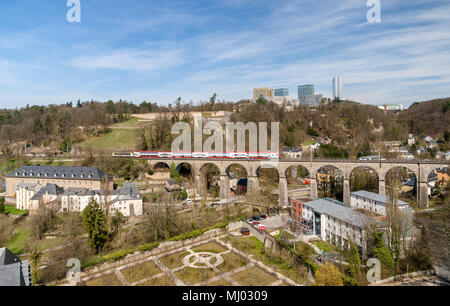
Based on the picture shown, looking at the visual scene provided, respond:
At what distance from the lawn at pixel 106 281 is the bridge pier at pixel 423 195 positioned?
3131 cm

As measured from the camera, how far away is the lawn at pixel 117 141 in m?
59.9

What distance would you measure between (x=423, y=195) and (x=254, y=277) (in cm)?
2481

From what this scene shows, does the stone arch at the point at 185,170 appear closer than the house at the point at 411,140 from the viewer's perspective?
Yes

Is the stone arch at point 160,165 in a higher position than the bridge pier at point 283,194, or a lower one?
higher

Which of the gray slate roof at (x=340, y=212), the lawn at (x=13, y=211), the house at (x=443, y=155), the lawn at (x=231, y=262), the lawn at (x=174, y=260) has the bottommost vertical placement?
the lawn at (x=174, y=260)

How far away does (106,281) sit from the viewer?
16656 millimetres

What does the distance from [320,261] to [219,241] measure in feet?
25.5

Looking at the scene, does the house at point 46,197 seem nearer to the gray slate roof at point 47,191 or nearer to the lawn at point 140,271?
the gray slate roof at point 47,191

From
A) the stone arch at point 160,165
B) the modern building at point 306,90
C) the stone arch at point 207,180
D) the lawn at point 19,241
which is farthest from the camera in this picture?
the modern building at point 306,90

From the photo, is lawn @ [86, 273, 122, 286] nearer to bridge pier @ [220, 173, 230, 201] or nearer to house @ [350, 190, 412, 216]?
house @ [350, 190, 412, 216]

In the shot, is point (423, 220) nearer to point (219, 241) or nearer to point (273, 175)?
point (219, 241)

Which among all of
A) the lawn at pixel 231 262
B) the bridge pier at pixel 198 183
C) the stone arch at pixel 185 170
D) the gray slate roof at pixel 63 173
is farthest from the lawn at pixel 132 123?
the lawn at pixel 231 262

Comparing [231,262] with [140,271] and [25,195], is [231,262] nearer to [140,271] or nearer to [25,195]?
[140,271]

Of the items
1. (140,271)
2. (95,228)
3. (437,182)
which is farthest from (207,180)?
(437,182)
